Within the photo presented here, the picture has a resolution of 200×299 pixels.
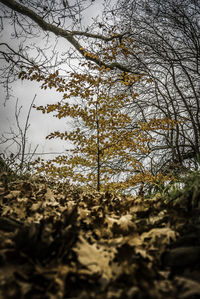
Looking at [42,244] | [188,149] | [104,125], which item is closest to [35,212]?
[42,244]

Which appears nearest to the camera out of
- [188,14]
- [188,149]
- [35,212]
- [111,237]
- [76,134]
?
[111,237]

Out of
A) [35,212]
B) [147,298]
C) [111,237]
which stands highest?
[35,212]

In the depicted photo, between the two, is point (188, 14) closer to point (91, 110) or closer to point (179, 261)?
point (91, 110)

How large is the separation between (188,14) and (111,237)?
6.83m

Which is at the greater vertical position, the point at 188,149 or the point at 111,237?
the point at 188,149

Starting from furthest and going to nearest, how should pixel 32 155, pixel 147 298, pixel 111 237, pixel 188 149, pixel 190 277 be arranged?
pixel 188 149 → pixel 32 155 → pixel 111 237 → pixel 190 277 → pixel 147 298

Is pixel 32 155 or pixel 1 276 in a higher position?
pixel 32 155

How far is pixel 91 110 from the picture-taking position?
185 inches

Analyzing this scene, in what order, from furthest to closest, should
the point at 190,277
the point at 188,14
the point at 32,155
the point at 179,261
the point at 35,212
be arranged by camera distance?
the point at 188,14 → the point at 32,155 → the point at 35,212 → the point at 179,261 → the point at 190,277

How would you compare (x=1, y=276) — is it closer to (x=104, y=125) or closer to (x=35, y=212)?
(x=35, y=212)

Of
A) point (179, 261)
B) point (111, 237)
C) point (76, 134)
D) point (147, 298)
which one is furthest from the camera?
point (76, 134)

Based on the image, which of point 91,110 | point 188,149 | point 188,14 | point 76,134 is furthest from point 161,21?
point 188,149

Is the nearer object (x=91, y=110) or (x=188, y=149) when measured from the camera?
(x=91, y=110)

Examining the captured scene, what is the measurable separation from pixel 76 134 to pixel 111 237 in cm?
375
